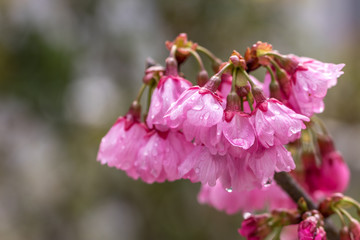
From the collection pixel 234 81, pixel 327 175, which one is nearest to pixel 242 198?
pixel 327 175

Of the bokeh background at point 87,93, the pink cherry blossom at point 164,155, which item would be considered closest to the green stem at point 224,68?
the pink cherry blossom at point 164,155

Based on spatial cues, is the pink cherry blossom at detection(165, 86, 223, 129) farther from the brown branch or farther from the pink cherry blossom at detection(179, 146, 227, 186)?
the brown branch

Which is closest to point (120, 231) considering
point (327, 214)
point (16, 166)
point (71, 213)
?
point (71, 213)

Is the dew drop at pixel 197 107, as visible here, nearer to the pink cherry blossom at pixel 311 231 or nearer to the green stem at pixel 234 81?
the green stem at pixel 234 81

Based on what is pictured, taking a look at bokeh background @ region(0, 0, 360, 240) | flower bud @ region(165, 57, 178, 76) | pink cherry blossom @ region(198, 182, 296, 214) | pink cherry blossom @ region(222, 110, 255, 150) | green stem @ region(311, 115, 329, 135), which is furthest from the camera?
bokeh background @ region(0, 0, 360, 240)

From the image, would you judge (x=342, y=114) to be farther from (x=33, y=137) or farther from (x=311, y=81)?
(x=311, y=81)

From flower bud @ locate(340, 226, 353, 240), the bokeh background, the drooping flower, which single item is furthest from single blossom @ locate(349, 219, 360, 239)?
the bokeh background

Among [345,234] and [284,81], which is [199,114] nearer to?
[284,81]
